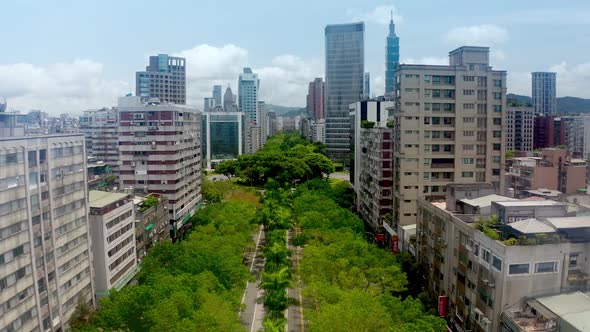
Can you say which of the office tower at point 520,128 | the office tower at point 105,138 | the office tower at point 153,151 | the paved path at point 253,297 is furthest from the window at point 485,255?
the office tower at point 520,128

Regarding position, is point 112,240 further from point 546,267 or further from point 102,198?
point 546,267

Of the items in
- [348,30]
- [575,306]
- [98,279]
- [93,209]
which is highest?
[348,30]

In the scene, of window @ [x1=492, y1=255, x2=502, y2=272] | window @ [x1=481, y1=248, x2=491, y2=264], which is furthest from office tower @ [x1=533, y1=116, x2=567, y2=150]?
window @ [x1=492, y1=255, x2=502, y2=272]

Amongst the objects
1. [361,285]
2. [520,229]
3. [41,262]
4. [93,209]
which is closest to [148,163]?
[93,209]

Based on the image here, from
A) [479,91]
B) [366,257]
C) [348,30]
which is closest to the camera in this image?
[366,257]

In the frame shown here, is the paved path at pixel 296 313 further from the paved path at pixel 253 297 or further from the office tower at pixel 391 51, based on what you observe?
the office tower at pixel 391 51

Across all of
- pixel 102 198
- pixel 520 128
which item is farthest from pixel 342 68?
pixel 102 198

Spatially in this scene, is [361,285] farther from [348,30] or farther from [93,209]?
[348,30]

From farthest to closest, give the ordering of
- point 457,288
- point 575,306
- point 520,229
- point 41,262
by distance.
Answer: point 457,288 → point 41,262 → point 520,229 → point 575,306
